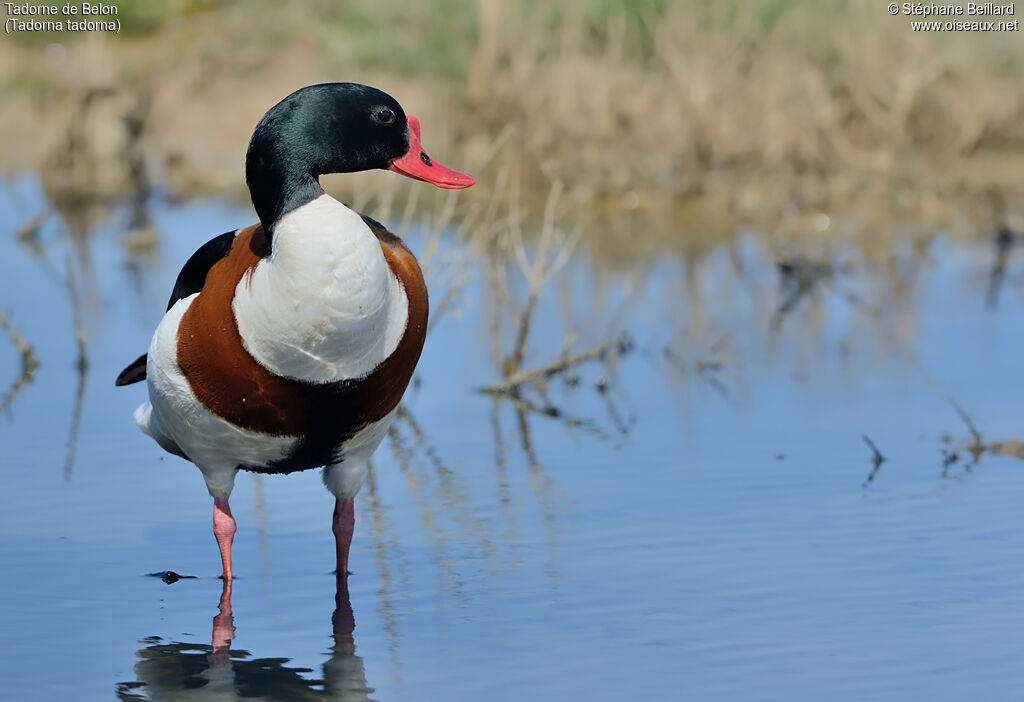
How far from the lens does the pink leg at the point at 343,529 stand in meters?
5.11

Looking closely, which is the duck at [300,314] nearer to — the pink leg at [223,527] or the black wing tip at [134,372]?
the pink leg at [223,527]

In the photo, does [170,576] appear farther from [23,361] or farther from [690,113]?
[690,113]

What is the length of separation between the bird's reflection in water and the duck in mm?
573

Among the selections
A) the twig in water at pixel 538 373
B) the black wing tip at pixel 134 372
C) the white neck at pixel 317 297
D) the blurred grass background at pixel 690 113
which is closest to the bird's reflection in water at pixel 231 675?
the white neck at pixel 317 297

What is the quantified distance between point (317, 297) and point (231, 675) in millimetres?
992

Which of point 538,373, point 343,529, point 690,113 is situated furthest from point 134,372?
point 690,113

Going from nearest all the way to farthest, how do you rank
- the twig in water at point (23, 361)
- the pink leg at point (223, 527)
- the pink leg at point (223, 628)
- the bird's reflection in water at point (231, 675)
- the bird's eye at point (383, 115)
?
the bird's reflection in water at point (231, 675) → the pink leg at point (223, 628) → the bird's eye at point (383, 115) → the pink leg at point (223, 527) → the twig in water at point (23, 361)

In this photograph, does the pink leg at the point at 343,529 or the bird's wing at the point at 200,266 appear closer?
the bird's wing at the point at 200,266

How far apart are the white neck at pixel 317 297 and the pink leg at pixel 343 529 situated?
70cm

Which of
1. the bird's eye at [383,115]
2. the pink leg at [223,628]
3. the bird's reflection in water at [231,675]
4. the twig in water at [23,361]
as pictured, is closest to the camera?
the bird's reflection in water at [231,675]

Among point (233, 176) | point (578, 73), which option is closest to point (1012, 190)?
point (578, 73)

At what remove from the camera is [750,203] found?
13.0m

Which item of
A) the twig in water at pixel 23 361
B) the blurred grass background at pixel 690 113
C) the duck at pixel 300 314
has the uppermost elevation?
the blurred grass background at pixel 690 113

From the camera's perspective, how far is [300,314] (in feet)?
14.5
